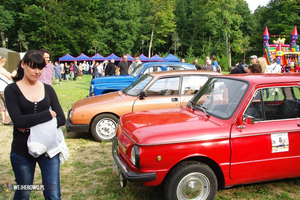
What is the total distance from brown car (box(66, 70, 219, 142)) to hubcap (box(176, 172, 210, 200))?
2.83m

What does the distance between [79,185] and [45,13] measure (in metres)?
46.7

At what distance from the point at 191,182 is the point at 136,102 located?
3.03 meters

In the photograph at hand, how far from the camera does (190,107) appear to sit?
4270 millimetres

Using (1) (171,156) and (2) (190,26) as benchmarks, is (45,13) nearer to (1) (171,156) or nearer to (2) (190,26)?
(2) (190,26)

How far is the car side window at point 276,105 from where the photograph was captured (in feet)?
11.6

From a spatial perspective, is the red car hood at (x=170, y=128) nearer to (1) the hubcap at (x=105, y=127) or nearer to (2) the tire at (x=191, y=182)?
(2) the tire at (x=191, y=182)

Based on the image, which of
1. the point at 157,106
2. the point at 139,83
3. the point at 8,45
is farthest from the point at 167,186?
the point at 8,45

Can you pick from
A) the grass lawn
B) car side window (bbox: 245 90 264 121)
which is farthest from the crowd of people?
car side window (bbox: 245 90 264 121)

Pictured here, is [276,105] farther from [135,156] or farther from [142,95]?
[142,95]

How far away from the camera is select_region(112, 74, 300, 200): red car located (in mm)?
3051

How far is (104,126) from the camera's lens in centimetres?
602

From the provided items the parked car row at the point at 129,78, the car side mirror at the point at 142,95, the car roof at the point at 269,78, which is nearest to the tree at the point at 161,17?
the parked car row at the point at 129,78

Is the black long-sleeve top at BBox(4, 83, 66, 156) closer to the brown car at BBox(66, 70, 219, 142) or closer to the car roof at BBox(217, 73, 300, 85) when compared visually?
the car roof at BBox(217, 73, 300, 85)

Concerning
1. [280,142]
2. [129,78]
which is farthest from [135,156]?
[129,78]
